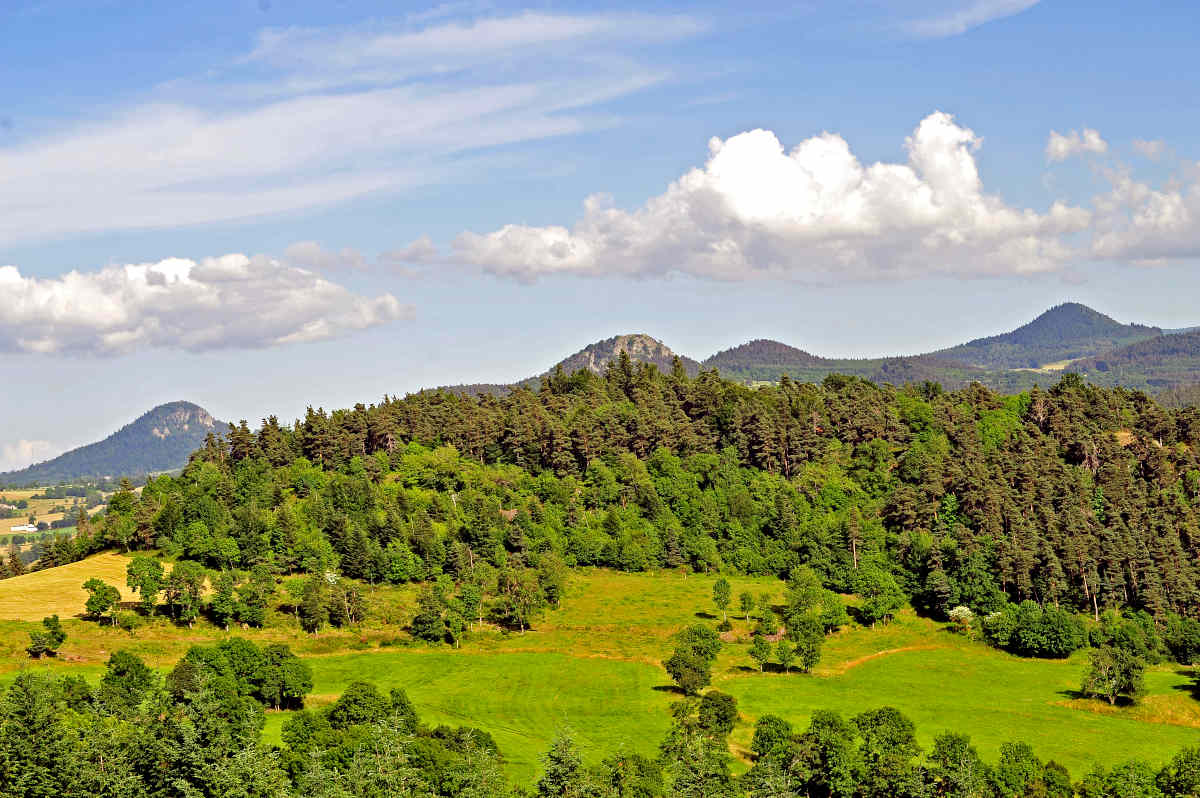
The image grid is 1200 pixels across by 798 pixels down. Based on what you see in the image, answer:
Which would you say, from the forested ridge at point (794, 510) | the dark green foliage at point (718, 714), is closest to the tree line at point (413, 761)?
the dark green foliage at point (718, 714)

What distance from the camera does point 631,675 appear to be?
121688 millimetres

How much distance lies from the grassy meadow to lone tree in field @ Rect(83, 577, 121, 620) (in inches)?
100

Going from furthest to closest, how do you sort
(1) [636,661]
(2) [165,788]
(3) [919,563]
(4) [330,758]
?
(3) [919,563]
(1) [636,661]
(4) [330,758]
(2) [165,788]

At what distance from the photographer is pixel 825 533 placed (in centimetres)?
16838

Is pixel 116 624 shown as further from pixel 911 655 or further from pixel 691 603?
pixel 911 655

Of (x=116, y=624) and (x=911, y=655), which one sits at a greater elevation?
(x=116, y=624)

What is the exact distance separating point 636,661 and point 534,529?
51851 millimetres

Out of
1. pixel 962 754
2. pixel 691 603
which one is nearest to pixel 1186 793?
pixel 962 754

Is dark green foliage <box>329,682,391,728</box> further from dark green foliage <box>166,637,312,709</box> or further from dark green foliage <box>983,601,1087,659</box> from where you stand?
dark green foliage <box>983,601,1087,659</box>

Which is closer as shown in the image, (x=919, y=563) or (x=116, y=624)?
(x=116, y=624)

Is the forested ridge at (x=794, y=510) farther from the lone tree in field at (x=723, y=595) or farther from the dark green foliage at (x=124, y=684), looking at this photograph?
the dark green foliage at (x=124, y=684)

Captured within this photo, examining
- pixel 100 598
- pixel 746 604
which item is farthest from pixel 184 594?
pixel 746 604

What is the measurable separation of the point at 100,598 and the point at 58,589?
1861cm

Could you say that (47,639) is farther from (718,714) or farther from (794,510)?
(794,510)
